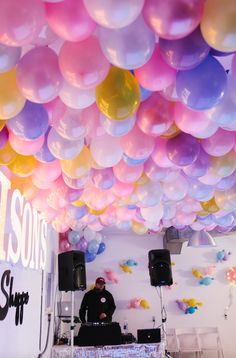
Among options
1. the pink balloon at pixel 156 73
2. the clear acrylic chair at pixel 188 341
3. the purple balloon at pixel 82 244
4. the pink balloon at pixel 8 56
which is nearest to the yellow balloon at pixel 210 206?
the pink balloon at pixel 156 73

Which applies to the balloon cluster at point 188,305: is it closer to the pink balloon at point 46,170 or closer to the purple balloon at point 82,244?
the purple balloon at point 82,244

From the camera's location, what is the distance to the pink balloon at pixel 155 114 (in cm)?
181

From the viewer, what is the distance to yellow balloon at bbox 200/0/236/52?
3.74ft

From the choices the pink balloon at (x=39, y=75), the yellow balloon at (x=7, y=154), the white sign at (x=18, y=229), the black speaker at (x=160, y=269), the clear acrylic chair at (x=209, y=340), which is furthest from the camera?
the clear acrylic chair at (x=209, y=340)

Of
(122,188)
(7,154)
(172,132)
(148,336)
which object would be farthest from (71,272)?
(172,132)

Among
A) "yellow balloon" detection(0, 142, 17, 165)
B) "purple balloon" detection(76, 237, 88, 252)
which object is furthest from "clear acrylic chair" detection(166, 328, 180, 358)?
"yellow balloon" detection(0, 142, 17, 165)

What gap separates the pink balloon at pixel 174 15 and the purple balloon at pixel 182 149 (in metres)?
1.00

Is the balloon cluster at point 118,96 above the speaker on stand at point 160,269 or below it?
above

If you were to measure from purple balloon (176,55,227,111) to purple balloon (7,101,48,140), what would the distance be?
71 centimetres

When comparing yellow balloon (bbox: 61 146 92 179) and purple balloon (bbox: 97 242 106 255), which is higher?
purple balloon (bbox: 97 242 106 255)

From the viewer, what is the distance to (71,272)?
4.24 metres

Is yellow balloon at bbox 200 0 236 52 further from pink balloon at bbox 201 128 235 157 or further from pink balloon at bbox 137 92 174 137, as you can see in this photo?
pink balloon at bbox 201 128 235 157

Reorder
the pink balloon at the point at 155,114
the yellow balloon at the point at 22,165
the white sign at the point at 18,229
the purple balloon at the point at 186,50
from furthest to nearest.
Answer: the white sign at the point at 18,229 < the yellow balloon at the point at 22,165 < the pink balloon at the point at 155,114 < the purple balloon at the point at 186,50

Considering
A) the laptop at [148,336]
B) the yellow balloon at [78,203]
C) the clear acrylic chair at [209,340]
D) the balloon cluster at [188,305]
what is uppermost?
the yellow balloon at [78,203]
